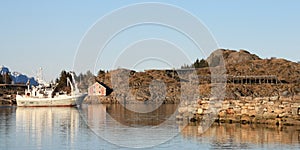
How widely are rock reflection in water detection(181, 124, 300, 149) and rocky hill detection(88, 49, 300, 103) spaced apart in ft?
188

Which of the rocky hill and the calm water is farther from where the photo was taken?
the rocky hill

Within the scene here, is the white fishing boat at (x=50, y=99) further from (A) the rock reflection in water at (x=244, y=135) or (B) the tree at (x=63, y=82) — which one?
(A) the rock reflection in water at (x=244, y=135)

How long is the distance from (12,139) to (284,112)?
19.2 m

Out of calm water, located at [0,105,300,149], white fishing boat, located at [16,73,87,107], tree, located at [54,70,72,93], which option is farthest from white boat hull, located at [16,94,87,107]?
calm water, located at [0,105,300,149]

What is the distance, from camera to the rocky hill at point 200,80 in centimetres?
9769

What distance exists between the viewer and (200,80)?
349 ft

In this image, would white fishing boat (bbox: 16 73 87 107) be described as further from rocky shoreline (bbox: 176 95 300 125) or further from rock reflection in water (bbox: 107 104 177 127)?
rocky shoreline (bbox: 176 95 300 125)

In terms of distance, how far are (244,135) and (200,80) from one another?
76506 millimetres

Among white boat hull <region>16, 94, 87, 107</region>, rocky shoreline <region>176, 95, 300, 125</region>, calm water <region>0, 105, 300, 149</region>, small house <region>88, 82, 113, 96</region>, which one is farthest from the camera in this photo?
small house <region>88, 82, 113, 96</region>

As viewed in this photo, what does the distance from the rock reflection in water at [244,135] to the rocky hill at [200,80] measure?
57158 mm

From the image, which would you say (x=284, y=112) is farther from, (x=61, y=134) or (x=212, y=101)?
(x=61, y=134)

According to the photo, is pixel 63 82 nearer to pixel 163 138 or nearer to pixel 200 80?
pixel 200 80

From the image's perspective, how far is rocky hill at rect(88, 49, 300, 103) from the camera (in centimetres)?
9769

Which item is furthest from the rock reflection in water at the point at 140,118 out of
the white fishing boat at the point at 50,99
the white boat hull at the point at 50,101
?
the white fishing boat at the point at 50,99
